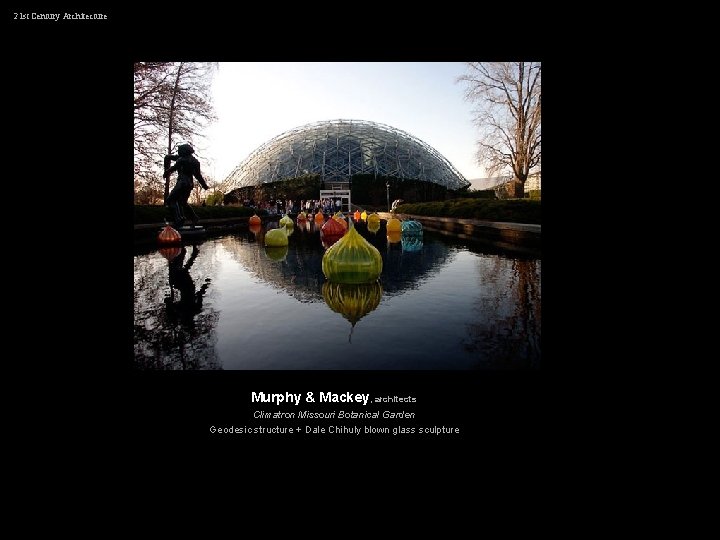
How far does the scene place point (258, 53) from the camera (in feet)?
9.53

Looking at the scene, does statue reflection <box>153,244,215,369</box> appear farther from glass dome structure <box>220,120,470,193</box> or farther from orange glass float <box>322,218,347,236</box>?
glass dome structure <box>220,120,470,193</box>

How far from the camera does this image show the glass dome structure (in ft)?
179

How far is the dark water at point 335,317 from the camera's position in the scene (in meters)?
3.58

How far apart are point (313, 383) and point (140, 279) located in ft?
18.8

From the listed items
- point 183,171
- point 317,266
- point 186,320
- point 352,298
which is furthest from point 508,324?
point 183,171

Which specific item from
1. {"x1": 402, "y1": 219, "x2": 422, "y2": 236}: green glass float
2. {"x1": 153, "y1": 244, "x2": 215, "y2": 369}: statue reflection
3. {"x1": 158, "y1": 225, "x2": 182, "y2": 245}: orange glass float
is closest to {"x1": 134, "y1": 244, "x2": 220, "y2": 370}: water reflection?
{"x1": 153, "y1": 244, "x2": 215, "y2": 369}: statue reflection

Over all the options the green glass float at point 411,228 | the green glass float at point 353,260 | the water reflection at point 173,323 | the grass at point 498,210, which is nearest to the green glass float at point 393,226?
the green glass float at point 411,228

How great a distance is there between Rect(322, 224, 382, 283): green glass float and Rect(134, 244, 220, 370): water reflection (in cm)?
198

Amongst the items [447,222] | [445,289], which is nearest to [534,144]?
[447,222]

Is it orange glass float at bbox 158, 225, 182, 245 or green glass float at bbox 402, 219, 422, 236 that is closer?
orange glass float at bbox 158, 225, 182, 245

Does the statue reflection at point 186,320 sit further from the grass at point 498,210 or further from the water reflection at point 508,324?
the grass at point 498,210

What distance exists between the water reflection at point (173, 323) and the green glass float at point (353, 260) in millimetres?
1983

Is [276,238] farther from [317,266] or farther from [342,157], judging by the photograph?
[342,157]

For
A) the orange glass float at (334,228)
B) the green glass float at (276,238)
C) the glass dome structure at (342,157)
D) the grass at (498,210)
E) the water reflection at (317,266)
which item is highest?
the glass dome structure at (342,157)
